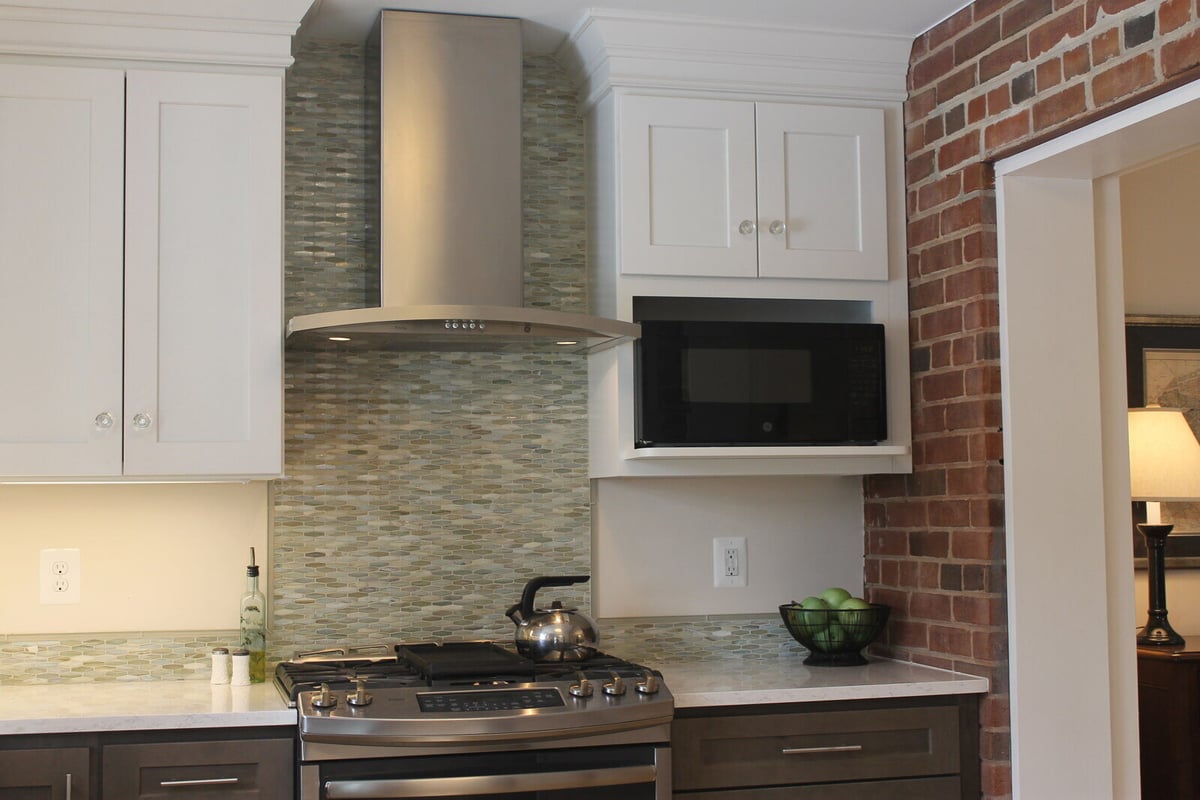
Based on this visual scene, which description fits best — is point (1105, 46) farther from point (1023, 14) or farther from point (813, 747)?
point (813, 747)

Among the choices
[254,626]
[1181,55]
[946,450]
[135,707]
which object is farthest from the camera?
[946,450]

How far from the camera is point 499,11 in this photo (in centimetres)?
270

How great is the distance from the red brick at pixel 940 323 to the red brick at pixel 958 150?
0.32 m

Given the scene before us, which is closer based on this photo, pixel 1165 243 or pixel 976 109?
pixel 976 109

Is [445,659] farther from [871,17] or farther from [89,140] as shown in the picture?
[871,17]

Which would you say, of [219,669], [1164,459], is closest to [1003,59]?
[1164,459]

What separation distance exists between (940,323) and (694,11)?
2.84ft

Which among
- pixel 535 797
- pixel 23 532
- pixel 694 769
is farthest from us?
pixel 23 532

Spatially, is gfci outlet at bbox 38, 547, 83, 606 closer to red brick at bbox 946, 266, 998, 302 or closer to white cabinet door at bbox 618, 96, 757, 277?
white cabinet door at bbox 618, 96, 757, 277

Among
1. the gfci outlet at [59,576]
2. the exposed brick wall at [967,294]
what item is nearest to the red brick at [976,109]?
the exposed brick wall at [967,294]

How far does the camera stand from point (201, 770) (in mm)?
2213

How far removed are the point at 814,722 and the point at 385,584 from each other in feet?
3.23

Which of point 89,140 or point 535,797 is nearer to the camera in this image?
point 535,797

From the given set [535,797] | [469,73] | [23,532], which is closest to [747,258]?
[469,73]
